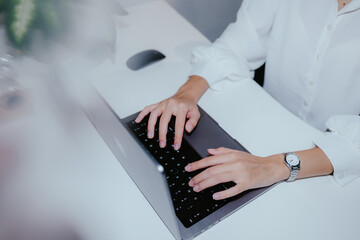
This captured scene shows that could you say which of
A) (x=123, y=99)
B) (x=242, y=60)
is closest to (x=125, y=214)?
(x=123, y=99)

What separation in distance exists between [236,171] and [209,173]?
0.22 feet

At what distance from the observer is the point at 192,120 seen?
777mm

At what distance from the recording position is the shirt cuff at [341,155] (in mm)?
694

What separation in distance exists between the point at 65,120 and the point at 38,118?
0.08 meters

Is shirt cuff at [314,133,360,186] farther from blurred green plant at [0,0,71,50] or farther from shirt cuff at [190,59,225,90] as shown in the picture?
blurred green plant at [0,0,71,50]

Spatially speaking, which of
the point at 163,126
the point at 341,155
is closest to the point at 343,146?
the point at 341,155

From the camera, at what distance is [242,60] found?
3.19ft

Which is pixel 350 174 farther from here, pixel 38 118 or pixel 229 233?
pixel 38 118

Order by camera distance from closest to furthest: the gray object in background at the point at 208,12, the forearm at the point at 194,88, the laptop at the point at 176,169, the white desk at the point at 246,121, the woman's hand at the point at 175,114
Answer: the laptop at the point at 176,169, the white desk at the point at 246,121, the woman's hand at the point at 175,114, the forearm at the point at 194,88, the gray object in background at the point at 208,12

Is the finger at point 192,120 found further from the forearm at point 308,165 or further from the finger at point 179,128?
the forearm at point 308,165

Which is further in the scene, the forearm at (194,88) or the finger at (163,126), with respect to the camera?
the forearm at (194,88)

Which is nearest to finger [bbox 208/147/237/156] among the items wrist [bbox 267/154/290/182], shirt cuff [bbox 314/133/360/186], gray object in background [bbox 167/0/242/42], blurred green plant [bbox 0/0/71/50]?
wrist [bbox 267/154/290/182]

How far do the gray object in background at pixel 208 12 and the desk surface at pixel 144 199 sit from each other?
0.60 meters

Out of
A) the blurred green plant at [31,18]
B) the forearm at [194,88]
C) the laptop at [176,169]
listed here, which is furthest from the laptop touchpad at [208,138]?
the blurred green plant at [31,18]
